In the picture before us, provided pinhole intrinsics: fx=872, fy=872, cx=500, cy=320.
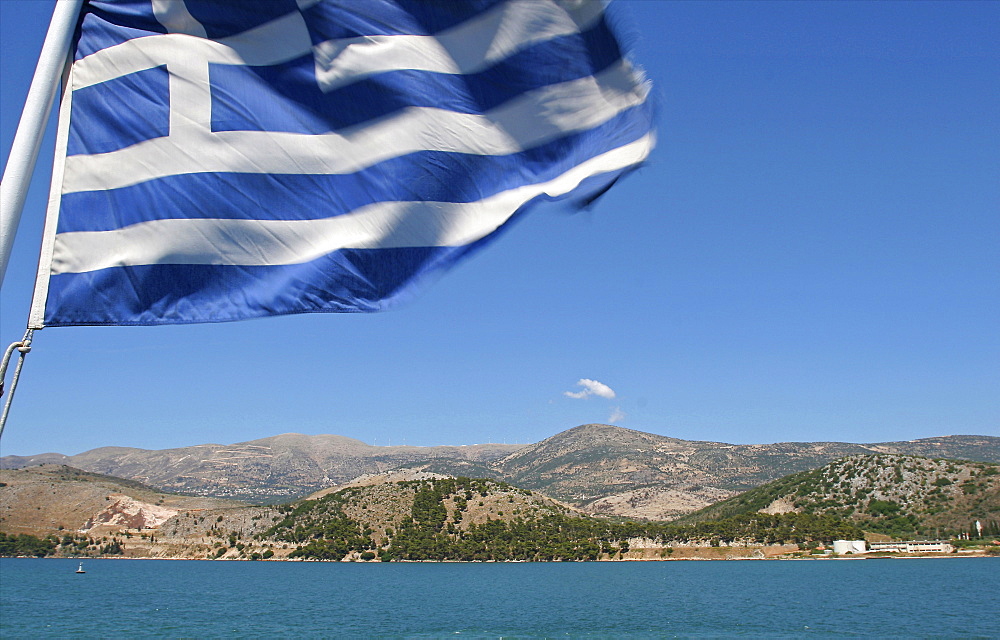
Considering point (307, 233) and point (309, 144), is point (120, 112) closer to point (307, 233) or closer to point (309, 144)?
point (309, 144)

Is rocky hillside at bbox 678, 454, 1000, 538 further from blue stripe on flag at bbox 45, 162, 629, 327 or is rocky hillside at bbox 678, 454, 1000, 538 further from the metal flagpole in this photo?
the metal flagpole

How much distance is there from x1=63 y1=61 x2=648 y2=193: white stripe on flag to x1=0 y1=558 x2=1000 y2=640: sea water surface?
5282 centimetres

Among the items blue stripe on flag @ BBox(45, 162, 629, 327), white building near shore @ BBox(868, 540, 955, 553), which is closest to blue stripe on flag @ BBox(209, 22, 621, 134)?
blue stripe on flag @ BBox(45, 162, 629, 327)

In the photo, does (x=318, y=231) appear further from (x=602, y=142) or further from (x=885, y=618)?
(x=885, y=618)

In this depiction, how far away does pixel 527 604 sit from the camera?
8138 centimetres

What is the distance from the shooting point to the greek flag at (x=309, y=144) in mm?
5305

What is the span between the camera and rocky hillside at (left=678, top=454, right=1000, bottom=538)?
169875mm

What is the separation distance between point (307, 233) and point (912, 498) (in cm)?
19909

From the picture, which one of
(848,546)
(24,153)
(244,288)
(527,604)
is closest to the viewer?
(24,153)

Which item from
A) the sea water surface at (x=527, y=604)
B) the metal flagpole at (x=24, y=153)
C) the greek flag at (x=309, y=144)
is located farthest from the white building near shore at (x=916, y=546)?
the metal flagpole at (x=24, y=153)

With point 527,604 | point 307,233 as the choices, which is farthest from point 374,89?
point 527,604

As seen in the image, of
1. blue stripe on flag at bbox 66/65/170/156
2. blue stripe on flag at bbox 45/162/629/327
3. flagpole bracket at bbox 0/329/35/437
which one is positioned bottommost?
flagpole bracket at bbox 0/329/35/437

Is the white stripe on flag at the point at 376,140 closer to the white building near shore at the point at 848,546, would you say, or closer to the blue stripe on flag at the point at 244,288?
the blue stripe on flag at the point at 244,288

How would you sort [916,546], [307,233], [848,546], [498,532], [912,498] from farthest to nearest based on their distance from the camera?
[498,532]
[912,498]
[916,546]
[848,546]
[307,233]
